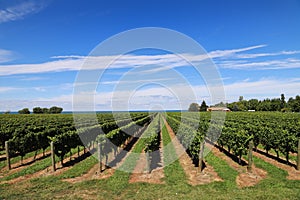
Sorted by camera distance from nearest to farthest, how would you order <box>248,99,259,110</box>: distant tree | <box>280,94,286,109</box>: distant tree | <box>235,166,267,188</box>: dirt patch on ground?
<box>235,166,267,188</box>: dirt patch on ground, <box>280,94,286,109</box>: distant tree, <box>248,99,259,110</box>: distant tree

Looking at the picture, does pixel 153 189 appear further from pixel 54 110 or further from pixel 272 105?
pixel 54 110

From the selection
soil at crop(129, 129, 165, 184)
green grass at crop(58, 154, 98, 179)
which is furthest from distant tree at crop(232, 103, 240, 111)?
soil at crop(129, 129, 165, 184)

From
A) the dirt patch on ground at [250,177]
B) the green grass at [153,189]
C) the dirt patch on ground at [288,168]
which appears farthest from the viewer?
the dirt patch on ground at [288,168]

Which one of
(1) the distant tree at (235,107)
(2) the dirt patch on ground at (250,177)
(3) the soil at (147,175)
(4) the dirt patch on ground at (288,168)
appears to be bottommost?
(4) the dirt patch on ground at (288,168)

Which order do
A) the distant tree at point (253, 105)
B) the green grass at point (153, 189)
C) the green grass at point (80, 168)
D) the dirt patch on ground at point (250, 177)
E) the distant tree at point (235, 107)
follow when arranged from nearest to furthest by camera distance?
1. the green grass at point (153, 189)
2. the dirt patch on ground at point (250, 177)
3. the green grass at point (80, 168)
4. the distant tree at point (253, 105)
5. the distant tree at point (235, 107)

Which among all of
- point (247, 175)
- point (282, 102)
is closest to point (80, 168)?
point (247, 175)

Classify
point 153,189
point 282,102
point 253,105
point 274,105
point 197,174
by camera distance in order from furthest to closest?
point 253,105 → point 282,102 → point 274,105 → point 197,174 → point 153,189

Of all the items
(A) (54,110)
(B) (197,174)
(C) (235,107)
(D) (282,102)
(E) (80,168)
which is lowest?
(B) (197,174)

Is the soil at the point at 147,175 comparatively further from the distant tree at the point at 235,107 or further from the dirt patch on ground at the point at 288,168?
the distant tree at the point at 235,107

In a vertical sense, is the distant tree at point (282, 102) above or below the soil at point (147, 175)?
above

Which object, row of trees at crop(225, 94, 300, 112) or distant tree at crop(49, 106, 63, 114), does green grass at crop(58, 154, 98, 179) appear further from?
distant tree at crop(49, 106, 63, 114)

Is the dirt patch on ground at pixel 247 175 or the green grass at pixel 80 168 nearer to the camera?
the dirt patch on ground at pixel 247 175

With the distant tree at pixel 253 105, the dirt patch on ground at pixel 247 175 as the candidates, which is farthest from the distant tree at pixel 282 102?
the dirt patch on ground at pixel 247 175

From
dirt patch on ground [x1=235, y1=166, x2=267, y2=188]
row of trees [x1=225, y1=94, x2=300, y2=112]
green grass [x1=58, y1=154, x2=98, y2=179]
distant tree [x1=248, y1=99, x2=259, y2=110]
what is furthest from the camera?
distant tree [x1=248, y1=99, x2=259, y2=110]
